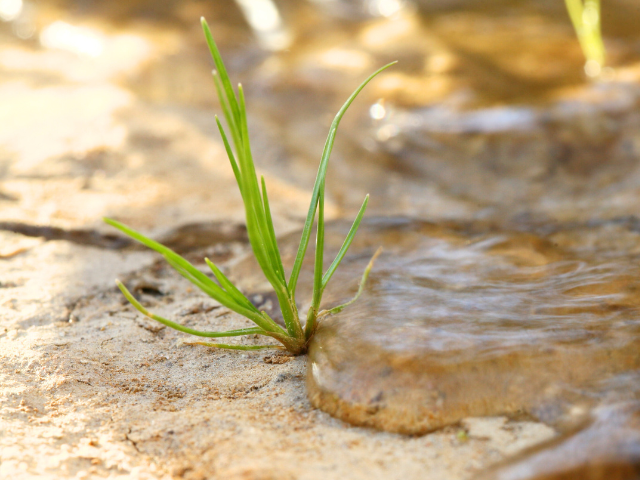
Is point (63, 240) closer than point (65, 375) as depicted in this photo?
No

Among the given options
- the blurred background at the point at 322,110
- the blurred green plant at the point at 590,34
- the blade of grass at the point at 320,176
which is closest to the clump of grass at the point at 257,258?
the blade of grass at the point at 320,176

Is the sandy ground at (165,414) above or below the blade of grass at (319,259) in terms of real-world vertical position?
below

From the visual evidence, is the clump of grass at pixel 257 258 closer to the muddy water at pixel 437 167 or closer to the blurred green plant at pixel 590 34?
the muddy water at pixel 437 167

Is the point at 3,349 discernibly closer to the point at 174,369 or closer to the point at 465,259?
the point at 174,369

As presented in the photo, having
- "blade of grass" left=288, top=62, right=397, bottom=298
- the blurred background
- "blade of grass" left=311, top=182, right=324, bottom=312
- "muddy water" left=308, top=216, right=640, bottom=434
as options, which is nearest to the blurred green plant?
the blurred background

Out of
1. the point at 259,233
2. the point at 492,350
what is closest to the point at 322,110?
the point at 259,233

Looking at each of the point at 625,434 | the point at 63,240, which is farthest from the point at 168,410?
the point at 63,240

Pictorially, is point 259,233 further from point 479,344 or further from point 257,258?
point 479,344
